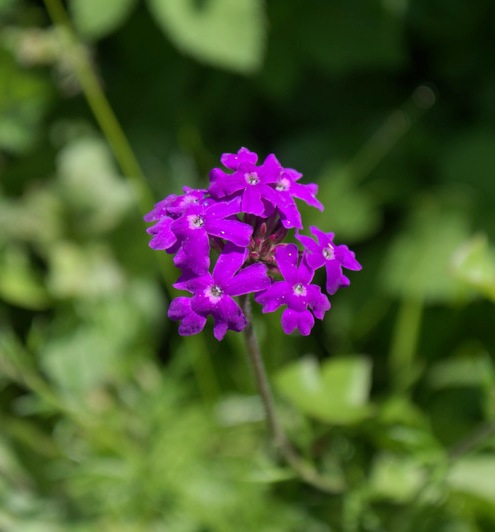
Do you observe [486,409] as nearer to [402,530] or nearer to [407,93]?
[402,530]

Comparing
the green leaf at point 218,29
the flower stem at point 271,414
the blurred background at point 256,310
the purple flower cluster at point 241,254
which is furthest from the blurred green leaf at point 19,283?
the purple flower cluster at point 241,254

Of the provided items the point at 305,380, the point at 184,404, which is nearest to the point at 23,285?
the point at 184,404

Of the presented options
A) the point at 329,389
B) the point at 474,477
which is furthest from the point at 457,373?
the point at 329,389

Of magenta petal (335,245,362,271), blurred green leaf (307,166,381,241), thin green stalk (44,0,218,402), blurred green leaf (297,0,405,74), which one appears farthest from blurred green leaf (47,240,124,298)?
magenta petal (335,245,362,271)

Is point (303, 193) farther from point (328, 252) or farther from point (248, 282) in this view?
point (248, 282)

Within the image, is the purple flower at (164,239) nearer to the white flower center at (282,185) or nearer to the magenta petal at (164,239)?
the magenta petal at (164,239)

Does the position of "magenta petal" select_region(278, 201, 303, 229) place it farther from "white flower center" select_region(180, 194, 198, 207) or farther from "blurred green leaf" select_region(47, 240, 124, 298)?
"blurred green leaf" select_region(47, 240, 124, 298)
